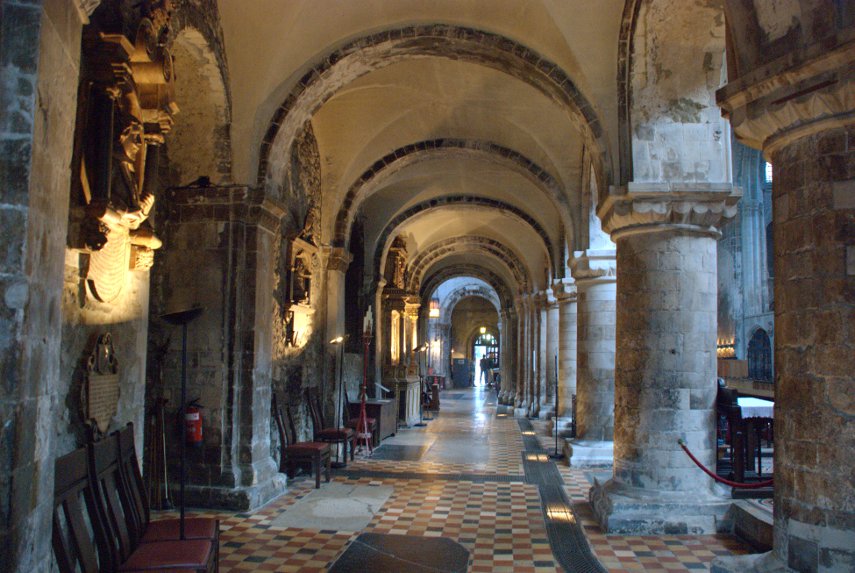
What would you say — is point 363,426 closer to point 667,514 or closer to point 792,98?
point 667,514

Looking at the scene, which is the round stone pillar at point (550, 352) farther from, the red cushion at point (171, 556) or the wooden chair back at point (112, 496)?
the red cushion at point (171, 556)

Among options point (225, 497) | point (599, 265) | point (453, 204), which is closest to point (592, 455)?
point (599, 265)

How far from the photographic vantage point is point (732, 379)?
67.6 ft

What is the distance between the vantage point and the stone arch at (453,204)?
619 inches

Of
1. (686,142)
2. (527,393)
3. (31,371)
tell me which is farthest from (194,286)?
(527,393)

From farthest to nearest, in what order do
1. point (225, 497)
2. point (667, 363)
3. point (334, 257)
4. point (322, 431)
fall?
1. point (334, 257)
2. point (322, 431)
3. point (225, 497)
4. point (667, 363)

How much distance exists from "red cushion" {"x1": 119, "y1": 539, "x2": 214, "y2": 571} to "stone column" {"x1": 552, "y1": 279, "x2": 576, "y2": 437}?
33.7 ft

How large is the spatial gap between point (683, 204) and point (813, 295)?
3.09 m

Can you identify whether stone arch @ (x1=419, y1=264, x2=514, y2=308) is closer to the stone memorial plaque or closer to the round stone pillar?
the round stone pillar

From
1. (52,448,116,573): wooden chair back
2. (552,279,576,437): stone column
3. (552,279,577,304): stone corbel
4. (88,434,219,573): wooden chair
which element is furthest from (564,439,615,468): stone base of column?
(52,448,116,573): wooden chair back

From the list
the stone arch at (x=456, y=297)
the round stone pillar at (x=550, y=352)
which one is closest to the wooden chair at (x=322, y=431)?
the round stone pillar at (x=550, y=352)

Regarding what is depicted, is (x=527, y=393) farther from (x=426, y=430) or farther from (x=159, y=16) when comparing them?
(x=159, y=16)

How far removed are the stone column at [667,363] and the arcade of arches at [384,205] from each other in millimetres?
25

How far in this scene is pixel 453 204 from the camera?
53.9 ft
